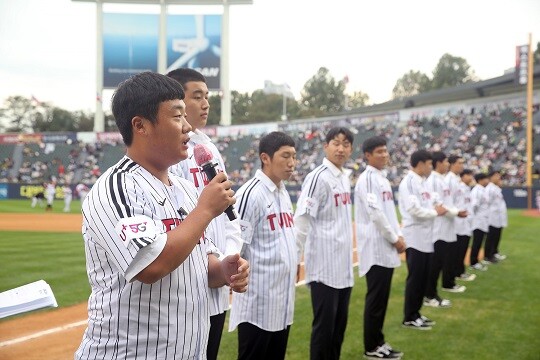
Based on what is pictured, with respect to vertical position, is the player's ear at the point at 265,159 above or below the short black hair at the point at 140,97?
below

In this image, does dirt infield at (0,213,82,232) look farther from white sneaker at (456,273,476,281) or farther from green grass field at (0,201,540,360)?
white sneaker at (456,273,476,281)

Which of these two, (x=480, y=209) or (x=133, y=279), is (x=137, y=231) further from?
(x=480, y=209)

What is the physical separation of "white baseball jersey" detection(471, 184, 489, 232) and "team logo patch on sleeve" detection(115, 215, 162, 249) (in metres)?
11.2

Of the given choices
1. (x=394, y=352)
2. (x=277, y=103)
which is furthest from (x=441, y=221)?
(x=277, y=103)

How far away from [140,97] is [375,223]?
4267 millimetres

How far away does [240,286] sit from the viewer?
2.36 meters

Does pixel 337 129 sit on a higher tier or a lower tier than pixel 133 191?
higher

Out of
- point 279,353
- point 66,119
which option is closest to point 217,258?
point 279,353

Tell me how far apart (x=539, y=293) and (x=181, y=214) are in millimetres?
8805

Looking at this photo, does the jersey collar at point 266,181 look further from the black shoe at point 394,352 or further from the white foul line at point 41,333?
the white foul line at point 41,333

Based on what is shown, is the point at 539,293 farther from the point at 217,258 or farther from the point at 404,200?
the point at 217,258

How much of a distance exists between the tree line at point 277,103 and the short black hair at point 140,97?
46505mm

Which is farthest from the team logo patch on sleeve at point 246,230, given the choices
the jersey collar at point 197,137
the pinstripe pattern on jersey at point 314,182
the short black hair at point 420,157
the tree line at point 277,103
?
the tree line at point 277,103

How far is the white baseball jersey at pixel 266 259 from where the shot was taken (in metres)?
4.00
